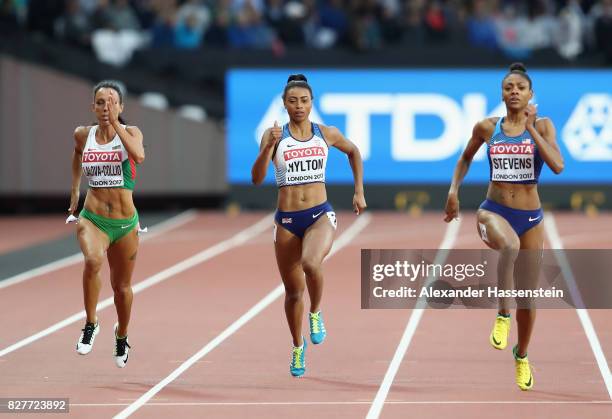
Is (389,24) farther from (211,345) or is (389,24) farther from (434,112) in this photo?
(211,345)

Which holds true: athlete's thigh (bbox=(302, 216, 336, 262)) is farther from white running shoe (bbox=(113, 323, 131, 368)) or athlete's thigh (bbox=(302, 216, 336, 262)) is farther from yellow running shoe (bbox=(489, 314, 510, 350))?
white running shoe (bbox=(113, 323, 131, 368))

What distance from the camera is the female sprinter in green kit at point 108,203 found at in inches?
360

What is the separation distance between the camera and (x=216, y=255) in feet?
59.1

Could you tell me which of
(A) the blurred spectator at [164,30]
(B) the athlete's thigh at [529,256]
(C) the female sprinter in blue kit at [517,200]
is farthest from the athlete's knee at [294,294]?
(A) the blurred spectator at [164,30]

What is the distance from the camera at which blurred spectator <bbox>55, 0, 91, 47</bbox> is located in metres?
23.9

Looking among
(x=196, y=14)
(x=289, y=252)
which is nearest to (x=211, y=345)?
(x=289, y=252)

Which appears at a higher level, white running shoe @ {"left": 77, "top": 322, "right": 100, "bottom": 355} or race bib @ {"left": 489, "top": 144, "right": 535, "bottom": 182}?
race bib @ {"left": 489, "top": 144, "right": 535, "bottom": 182}

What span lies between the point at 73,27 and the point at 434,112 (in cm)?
615

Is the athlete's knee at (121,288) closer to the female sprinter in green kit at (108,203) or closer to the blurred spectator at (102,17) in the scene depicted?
the female sprinter in green kit at (108,203)

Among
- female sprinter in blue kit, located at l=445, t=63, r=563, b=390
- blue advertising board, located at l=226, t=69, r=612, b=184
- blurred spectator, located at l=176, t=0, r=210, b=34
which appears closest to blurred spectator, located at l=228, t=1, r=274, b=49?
blurred spectator, located at l=176, t=0, r=210, b=34

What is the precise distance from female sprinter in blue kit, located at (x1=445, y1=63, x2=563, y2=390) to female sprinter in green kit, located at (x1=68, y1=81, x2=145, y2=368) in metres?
2.24

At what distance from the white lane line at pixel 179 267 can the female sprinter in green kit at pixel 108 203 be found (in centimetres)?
140

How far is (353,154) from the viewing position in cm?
951

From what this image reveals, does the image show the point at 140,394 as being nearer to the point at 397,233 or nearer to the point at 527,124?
the point at 527,124
